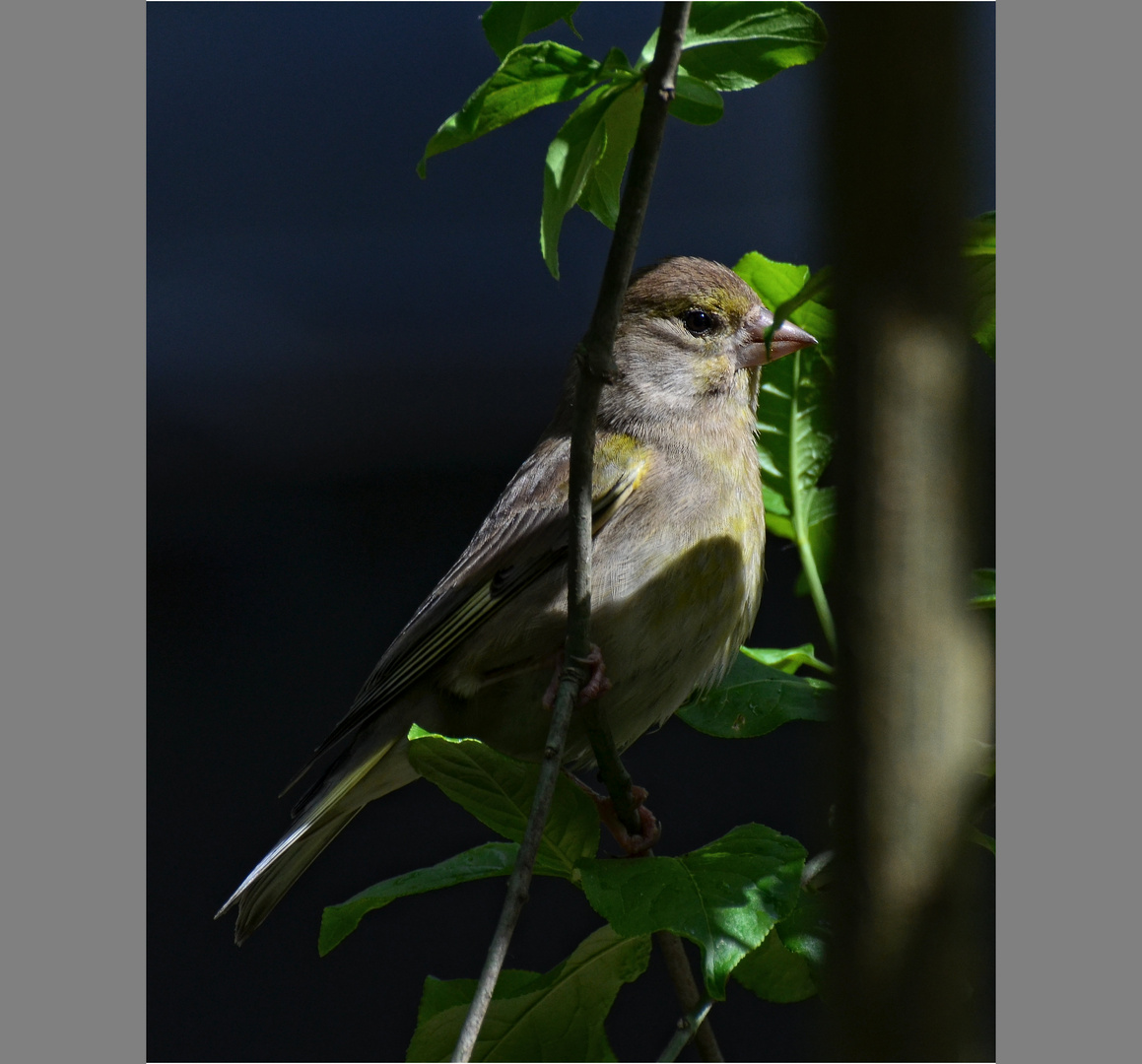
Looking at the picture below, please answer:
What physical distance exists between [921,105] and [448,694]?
165 centimetres

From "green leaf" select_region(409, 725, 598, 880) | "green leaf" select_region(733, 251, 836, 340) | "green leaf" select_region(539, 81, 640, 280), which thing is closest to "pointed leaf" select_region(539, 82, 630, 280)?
"green leaf" select_region(539, 81, 640, 280)

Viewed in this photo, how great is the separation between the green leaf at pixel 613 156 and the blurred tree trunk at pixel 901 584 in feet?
1.18

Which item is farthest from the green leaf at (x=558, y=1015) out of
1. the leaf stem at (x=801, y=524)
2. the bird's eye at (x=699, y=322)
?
the bird's eye at (x=699, y=322)

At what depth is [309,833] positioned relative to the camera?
218 centimetres

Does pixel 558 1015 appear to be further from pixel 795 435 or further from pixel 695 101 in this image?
pixel 695 101

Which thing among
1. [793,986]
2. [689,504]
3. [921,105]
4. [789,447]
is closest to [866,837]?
[921,105]

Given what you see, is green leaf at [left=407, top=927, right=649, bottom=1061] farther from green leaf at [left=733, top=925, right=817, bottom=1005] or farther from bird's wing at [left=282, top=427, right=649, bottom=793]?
bird's wing at [left=282, top=427, right=649, bottom=793]

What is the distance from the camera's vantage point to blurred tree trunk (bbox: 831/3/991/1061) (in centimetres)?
75

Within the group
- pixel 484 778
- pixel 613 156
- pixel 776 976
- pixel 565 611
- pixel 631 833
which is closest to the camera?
pixel 613 156

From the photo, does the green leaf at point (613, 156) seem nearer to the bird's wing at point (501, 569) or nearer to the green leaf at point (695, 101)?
the green leaf at point (695, 101)

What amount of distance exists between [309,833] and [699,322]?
1262mm

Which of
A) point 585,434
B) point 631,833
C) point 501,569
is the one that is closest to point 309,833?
point 501,569

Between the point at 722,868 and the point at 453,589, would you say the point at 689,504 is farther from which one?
the point at 722,868

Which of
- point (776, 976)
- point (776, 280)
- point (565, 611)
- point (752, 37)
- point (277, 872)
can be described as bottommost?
point (277, 872)
